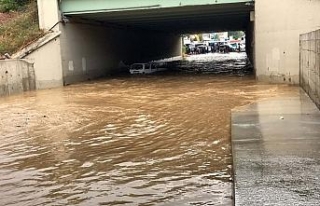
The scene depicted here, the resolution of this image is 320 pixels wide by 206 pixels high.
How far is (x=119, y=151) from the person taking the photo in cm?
1002

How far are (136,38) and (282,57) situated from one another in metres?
24.8

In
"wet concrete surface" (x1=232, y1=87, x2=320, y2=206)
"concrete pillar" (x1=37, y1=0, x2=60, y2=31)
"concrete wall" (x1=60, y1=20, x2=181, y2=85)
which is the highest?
"concrete pillar" (x1=37, y1=0, x2=60, y2=31)

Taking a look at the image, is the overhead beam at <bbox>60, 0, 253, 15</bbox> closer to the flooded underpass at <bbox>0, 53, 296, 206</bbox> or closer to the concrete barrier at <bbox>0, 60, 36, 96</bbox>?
the concrete barrier at <bbox>0, 60, 36, 96</bbox>

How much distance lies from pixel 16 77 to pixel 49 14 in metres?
4.66

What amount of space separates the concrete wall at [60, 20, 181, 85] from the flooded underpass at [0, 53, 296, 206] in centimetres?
950

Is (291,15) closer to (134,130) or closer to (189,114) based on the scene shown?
(189,114)

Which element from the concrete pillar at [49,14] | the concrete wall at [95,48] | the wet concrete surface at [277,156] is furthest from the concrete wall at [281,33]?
the concrete pillar at [49,14]

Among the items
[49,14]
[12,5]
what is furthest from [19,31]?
[12,5]

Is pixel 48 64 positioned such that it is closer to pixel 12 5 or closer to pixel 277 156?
pixel 12 5

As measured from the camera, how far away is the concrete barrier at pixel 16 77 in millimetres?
24766

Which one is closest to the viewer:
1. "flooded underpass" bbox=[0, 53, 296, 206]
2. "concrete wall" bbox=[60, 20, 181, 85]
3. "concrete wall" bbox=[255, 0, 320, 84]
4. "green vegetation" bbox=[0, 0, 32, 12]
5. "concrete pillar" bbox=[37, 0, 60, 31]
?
"flooded underpass" bbox=[0, 53, 296, 206]

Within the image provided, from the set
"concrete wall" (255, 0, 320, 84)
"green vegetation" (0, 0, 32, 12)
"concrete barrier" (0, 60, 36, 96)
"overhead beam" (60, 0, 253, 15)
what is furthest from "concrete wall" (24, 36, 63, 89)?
"concrete wall" (255, 0, 320, 84)

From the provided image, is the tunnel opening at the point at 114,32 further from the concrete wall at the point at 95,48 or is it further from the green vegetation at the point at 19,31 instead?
the green vegetation at the point at 19,31

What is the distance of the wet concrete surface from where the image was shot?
19.7 feet
